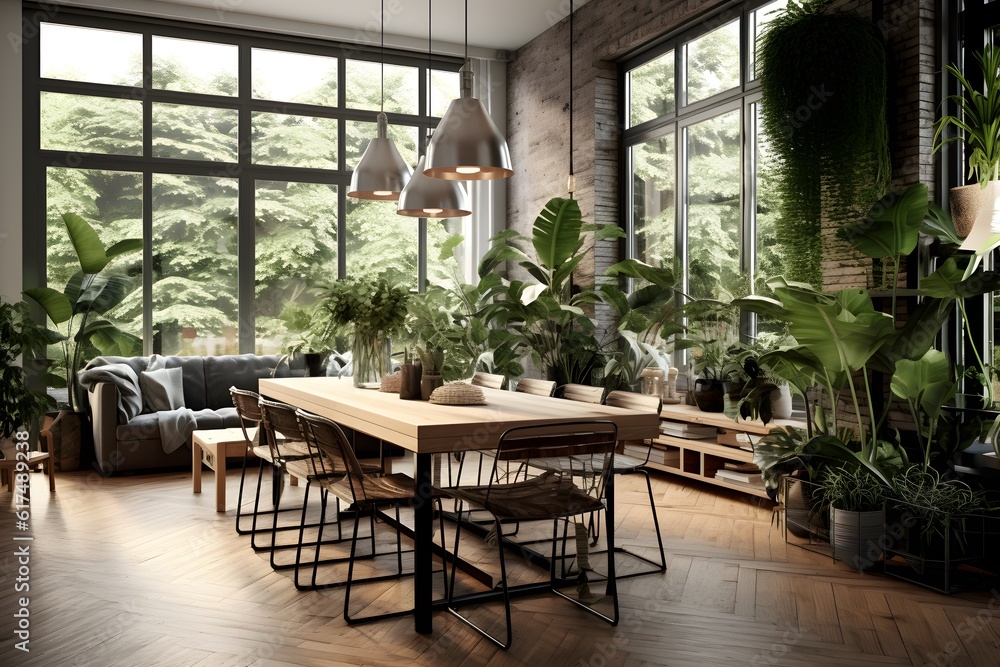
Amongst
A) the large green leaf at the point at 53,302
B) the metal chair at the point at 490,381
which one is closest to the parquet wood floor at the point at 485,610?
the metal chair at the point at 490,381

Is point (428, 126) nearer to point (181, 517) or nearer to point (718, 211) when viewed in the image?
point (718, 211)

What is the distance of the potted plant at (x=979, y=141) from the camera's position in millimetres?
4027

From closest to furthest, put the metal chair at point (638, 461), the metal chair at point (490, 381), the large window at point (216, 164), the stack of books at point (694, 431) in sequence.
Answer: the metal chair at point (638, 461)
the metal chair at point (490, 381)
the stack of books at point (694, 431)
the large window at point (216, 164)

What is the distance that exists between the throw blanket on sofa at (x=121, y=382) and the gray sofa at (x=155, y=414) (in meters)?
0.04

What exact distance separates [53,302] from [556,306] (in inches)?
156

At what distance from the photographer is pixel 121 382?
20.8 ft

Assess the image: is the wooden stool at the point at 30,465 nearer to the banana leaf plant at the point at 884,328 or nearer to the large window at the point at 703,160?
the banana leaf plant at the point at 884,328

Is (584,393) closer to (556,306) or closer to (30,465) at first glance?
(556,306)

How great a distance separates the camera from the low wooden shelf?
5.40m

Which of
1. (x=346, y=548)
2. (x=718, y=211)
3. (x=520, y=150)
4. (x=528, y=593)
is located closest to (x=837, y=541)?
(x=528, y=593)

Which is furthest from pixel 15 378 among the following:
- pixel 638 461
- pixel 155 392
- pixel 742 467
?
pixel 742 467

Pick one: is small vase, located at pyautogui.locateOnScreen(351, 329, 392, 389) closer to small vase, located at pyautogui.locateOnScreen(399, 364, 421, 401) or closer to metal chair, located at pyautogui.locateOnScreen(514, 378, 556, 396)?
small vase, located at pyautogui.locateOnScreen(399, 364, 421, 401)

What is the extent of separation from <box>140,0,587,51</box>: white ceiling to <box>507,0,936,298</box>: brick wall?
0.84 feet

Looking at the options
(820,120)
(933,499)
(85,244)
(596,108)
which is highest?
(596,108)
